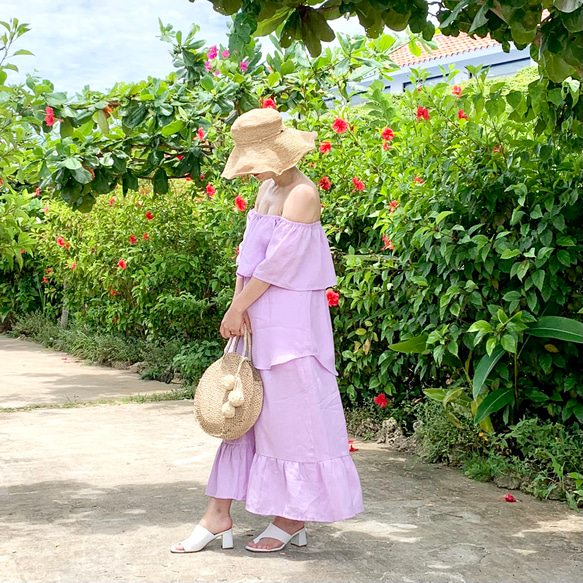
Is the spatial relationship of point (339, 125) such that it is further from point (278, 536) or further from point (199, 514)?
point (278, 536)

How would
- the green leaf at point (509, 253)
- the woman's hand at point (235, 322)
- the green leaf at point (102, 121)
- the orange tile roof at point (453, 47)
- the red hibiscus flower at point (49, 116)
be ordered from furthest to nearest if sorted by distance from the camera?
1. the orange tile roof at point (453, 47)
2. the green leaf at point (102, 121)
3. the red hibiscus flower at point (49, 116)
4. the green leaf at point (509, 253)
5. the woman's hand at point (235, 322)

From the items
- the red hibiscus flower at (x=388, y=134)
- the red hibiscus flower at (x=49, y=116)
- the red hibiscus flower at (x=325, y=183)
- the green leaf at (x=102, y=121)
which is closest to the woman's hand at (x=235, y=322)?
the red hibiscus flower at (x=49, y=116)

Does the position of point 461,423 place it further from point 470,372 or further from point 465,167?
point 465,167

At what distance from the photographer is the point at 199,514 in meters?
4.04

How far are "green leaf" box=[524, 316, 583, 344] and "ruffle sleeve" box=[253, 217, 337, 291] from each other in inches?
57.5

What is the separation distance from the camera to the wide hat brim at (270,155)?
11.4 ft

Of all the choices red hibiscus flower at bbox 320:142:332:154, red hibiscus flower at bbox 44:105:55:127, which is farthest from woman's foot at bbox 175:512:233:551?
red hibiscus flower at bbox 320:142:332:154

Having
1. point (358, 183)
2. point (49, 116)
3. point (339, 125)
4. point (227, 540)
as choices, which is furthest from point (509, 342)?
point (49, 116)

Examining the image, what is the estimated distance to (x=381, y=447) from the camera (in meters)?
5.50

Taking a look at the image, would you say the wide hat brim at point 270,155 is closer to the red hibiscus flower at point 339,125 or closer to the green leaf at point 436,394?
the green leaf at point 436,394

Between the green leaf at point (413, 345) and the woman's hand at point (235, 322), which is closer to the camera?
the woman's hand at point (235, 322)

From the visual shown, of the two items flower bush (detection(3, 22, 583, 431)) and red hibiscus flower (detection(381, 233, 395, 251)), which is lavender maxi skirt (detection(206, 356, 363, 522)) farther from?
red hibiscus flower (detection(381, 233, 395, 251))

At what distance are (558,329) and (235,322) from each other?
5.90 feet

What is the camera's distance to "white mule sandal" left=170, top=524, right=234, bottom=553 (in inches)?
137
